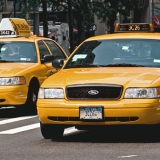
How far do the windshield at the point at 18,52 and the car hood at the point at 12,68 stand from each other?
0.29m

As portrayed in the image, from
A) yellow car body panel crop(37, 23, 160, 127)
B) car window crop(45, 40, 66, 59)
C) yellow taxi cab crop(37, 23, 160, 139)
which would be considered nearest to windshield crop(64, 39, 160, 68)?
yellow taxi cab crop(37, 23, 160, 139)

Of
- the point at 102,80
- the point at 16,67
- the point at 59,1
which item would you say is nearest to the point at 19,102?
the point at 16,67

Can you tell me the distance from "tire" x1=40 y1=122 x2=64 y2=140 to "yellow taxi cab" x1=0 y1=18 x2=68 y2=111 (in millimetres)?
4104

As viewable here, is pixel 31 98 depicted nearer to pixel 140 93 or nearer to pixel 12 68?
pixel 12 68

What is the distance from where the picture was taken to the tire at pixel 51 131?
1252 cm

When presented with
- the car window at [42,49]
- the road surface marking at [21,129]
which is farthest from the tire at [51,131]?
the car window at [42,49]

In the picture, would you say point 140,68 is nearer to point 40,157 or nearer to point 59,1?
point 40,157

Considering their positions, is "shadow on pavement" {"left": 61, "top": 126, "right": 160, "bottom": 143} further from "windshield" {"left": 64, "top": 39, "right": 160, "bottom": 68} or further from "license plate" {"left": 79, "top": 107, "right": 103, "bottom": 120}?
"windshield" {"left": 64, "top": 39, "right": 160, "bottom": 68}

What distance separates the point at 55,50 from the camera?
19.6 meters

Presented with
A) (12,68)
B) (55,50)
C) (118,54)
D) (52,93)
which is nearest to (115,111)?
(52,93)

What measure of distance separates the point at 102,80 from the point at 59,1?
94.4ft

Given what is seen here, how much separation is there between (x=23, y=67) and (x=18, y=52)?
846mm

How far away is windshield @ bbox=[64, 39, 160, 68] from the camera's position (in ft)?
43.5

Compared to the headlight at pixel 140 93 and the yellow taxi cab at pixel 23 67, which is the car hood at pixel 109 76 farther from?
the yellow taxi cab at pixel 23 67
